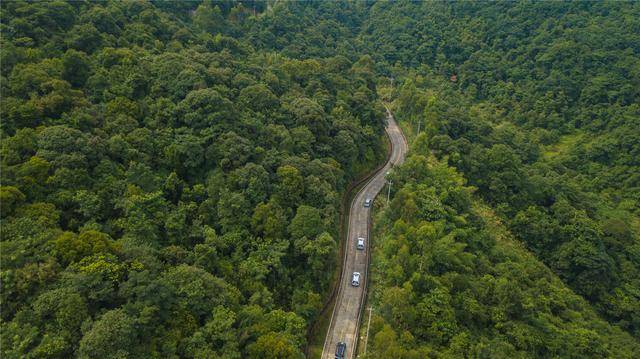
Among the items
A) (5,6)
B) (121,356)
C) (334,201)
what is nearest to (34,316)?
(121,356)

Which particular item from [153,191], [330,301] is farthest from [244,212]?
[330,301]

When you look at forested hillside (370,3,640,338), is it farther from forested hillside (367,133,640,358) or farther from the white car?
the white car

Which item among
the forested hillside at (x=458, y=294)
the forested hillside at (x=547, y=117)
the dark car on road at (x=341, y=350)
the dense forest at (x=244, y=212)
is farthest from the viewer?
the forested hillside at (x=547, y=117)

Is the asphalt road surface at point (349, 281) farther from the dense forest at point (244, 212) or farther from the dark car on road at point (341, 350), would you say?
the dense forest at point (244, 212)

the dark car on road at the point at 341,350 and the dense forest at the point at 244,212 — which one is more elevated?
the dense forest at the point at 244,212

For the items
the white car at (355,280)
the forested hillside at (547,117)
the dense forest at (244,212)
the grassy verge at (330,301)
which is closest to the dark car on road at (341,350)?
the grassy verge at (330,301)

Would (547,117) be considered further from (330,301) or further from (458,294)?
(330,301)

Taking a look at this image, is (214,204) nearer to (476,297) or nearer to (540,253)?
(476,297)
